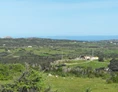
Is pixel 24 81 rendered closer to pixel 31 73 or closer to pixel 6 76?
pixel 31 73

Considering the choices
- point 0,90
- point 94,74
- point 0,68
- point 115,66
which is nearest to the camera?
point 0,90

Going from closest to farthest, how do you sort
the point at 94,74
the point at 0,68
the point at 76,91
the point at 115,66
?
the point at 76,91 < the point at 0,68 < the point at 94,74 < the point at 115,66

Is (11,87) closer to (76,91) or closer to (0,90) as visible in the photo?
(0,90)

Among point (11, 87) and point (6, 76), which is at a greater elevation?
point (11, 87)

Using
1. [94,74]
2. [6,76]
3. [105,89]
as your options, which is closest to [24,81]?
[105,89]

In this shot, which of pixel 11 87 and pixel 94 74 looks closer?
pixel 11 87

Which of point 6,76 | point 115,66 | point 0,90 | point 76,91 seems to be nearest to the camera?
point 0,90

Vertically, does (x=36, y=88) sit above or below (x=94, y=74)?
above

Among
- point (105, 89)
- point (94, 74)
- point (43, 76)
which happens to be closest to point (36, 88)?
point (43, 76)

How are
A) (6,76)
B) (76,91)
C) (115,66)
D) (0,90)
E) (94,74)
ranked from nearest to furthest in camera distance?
(0,90), (76,91), (6,76), (94,74), (115,66)
